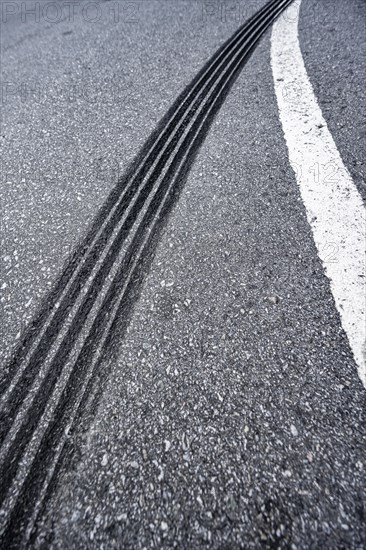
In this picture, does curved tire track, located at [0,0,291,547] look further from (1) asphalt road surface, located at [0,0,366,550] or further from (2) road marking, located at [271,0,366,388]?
(2) road marking, located at [271,0,366,388]

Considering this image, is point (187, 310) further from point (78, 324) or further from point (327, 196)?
point (327, 196)

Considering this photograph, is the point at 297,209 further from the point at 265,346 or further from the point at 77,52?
the point at 77,52

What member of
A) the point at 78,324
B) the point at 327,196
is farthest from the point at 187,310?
the point at 327,196

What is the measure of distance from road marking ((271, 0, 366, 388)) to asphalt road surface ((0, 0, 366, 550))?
13 millimetres

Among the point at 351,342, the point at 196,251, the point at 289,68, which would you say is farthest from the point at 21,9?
the point at 351,342

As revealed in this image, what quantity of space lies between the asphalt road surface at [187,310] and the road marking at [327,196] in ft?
0.04

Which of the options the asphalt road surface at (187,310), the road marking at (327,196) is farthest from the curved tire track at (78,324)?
the road marking at (327,196)

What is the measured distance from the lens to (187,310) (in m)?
1.85

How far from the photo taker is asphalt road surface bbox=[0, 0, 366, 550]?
1.31m

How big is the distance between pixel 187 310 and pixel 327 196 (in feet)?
3.92

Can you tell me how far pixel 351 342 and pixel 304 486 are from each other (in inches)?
26.4

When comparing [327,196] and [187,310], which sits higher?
[327,196]

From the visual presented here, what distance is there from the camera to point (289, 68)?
3.27 meters

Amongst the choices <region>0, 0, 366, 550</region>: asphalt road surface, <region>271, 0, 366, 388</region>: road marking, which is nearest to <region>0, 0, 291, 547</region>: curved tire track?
<region>0, 0, 366, 550</region>: asphalt road surface
